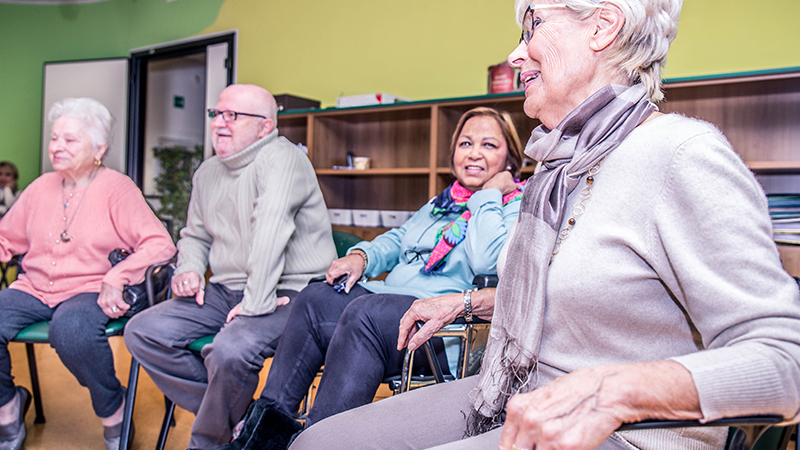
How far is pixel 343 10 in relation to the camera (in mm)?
4402

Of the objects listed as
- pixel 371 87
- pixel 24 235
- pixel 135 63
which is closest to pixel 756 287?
pixel 24 235

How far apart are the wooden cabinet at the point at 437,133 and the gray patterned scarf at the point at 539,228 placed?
5.15 ft

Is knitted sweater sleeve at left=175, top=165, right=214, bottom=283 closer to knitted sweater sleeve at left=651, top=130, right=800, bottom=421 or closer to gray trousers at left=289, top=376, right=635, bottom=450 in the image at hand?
gray trousers at left=289, top=376, right=635, bottom=450

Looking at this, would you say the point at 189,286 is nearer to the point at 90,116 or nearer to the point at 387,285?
the point at 387,285

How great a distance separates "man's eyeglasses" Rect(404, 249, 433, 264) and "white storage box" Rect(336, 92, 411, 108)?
1.90 m

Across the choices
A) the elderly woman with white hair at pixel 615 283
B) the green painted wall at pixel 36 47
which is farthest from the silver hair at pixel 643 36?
the green painted wall at pixel 36 47

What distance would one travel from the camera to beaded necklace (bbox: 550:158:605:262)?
Result: 862 mm

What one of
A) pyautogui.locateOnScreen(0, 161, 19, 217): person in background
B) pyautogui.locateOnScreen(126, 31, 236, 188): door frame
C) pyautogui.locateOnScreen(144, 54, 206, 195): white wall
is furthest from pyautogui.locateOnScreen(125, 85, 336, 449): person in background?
pyautogui.locateOnScreen(0, 161, 19, 217): person in background

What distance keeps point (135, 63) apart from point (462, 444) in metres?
5.76

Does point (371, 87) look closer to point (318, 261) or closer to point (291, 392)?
point (318, 261)

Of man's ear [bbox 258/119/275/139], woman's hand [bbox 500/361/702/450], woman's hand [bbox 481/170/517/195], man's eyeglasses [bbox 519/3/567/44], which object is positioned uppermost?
man's eyeglasses [bbox 519/3/567/44]

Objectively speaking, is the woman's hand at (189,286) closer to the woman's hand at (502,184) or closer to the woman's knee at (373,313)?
the woman's knee at (373,313)

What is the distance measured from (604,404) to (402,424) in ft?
1.59

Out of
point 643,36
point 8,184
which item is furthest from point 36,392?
point 8,184
